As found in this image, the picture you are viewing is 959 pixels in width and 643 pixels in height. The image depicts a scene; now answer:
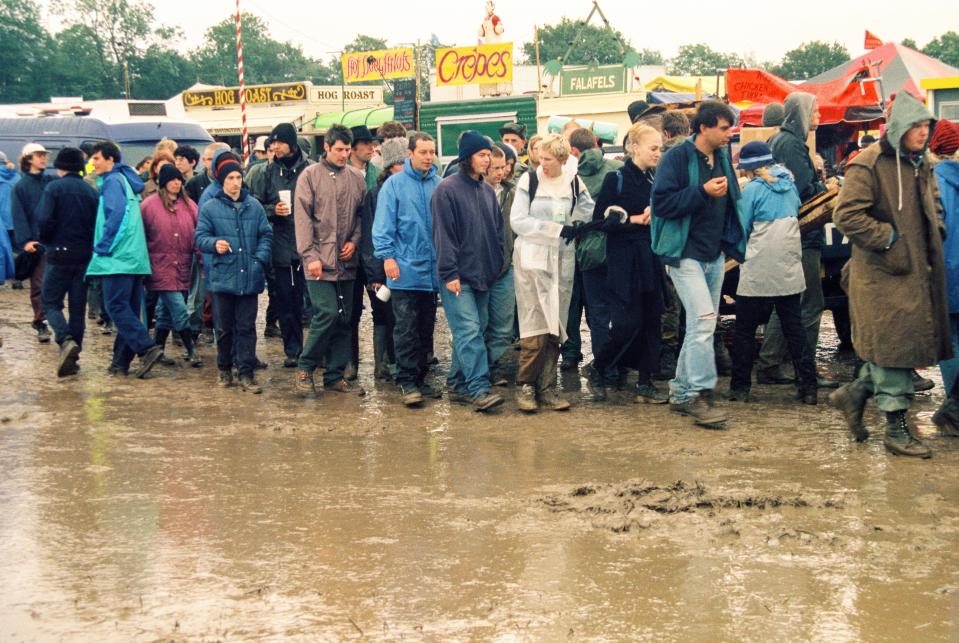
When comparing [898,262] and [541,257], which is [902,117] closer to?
[898,262]

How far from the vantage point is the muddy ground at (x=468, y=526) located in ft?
13.6

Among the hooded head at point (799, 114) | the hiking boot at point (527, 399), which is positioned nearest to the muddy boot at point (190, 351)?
the hiking boot at point (527, 399)

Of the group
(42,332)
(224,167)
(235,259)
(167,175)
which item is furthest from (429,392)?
(42,332)

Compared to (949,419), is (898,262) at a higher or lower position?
higher

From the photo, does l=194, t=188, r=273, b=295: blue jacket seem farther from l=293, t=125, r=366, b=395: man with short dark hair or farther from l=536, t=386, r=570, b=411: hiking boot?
l=536, t=386, r=570, b=411: hiking boot

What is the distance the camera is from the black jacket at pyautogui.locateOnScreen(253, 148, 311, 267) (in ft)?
31.7

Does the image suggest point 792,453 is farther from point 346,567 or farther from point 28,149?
A: point 28,149

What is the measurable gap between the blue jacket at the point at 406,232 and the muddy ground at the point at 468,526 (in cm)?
97

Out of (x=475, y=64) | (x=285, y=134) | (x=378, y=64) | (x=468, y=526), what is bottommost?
(x=468, y=526)

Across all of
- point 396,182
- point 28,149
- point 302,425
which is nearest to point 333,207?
point 396,182

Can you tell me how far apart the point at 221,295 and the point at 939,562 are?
586 centimetres

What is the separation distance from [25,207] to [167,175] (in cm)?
277

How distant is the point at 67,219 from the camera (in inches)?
376

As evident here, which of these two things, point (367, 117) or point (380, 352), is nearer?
point (380, 352)
